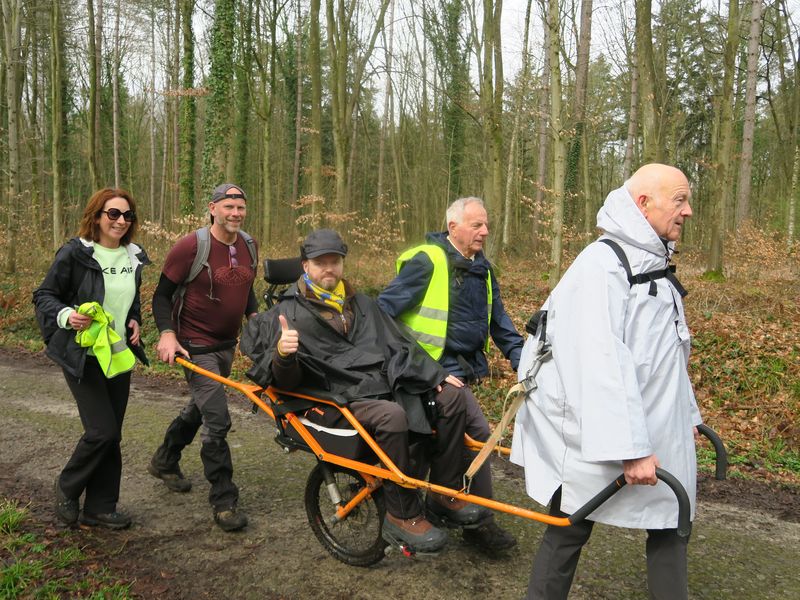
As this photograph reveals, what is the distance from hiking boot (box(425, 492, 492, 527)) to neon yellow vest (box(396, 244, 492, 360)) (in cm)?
86

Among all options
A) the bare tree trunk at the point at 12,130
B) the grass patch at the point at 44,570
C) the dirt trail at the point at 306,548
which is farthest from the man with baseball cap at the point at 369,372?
the bare tree trunk at the point at 12,130

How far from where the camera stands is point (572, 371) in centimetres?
260

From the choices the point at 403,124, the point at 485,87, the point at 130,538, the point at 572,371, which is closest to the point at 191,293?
the point at 130,538

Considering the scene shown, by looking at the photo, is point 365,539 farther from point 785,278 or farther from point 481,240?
point 785,278

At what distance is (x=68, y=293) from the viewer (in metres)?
4.01

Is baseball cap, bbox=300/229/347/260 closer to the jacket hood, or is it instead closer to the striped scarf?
the striped scarf

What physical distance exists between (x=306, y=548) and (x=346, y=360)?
4.10ft

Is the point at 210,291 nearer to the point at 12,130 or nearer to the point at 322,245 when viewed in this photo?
the point at 322,245

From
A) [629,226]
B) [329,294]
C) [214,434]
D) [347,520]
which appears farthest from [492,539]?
[629,226]

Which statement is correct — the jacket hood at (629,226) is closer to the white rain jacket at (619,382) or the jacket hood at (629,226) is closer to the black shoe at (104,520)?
the white rain jacket at (619,382)

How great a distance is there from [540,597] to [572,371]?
1.01 m

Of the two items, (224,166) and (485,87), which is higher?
(485,87)

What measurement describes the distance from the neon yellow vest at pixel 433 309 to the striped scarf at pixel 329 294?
0.44m

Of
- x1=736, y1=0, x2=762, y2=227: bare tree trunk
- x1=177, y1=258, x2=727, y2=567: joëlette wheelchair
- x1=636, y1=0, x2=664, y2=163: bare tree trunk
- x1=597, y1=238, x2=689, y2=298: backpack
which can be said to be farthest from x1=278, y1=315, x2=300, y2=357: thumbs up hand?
x1=736, y1=0, x2=762, y2=227: bare tree trunk
